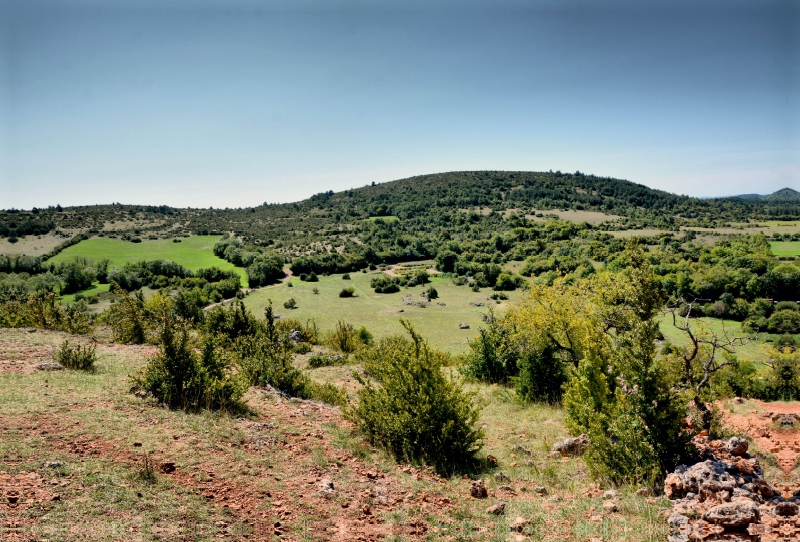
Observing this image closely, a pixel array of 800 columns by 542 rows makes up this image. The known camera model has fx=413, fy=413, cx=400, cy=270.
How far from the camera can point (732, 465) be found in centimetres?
723

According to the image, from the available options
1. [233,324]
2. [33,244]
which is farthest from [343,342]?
[33,244]

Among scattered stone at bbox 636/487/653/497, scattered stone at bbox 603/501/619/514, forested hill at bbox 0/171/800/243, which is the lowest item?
scattered stone at bbox 636/487/653/497

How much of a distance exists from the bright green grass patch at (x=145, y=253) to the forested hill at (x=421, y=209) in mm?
10253

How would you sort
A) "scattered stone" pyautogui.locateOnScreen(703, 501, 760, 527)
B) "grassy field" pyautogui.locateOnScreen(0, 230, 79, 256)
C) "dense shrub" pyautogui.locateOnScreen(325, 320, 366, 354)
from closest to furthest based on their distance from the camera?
"scattered stone" pyautogui.locateOnScreen(703, 501, 760, 527) < "dense shrub" pyautogui.locateOnScreen(325, 320, 366, 354) < "grassy field" pyautogui.locateOnScreen(0, 230, 79, 256)

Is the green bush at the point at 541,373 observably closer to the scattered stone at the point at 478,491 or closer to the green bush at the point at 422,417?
the green bush at the point at 422,417

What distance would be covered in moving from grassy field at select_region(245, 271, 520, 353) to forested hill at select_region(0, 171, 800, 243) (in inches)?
1692

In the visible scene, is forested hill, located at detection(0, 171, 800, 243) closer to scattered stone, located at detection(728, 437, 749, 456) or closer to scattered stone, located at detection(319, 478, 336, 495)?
scattered stone, located at detection(319, 478, 336, 495)

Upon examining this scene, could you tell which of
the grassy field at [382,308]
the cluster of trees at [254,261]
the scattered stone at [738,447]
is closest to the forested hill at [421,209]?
the cluster of trees at [254,261]

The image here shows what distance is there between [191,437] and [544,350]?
1339cm

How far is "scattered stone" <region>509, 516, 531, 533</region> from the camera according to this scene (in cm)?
624

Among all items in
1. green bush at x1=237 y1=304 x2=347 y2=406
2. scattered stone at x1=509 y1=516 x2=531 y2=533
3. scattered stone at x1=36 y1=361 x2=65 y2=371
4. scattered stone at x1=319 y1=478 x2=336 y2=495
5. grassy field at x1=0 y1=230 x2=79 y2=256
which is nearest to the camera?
scattered stone at x1=509 y1=516 x2=531 y2=533

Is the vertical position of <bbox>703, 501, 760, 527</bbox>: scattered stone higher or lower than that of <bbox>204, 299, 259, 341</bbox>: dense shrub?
higher

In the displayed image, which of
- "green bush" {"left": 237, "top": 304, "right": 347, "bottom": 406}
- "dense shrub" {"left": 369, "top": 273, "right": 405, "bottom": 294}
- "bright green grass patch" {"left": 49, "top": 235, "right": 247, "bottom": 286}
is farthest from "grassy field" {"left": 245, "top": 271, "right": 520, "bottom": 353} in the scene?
"green bush" {"left": 237, "top": 304, "right": 347, "bottom": 406}

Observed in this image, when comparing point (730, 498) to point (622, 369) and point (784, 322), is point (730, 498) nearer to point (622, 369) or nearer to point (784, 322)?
point (622, 369)
